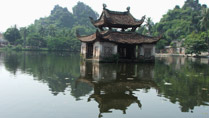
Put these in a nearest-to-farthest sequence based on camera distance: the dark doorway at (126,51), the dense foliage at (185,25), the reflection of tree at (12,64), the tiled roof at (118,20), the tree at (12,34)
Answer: the reflection of tree at (12,64)
the tiled roof at (118,20)
the dark doorway at (126,51)
the dense foliage at (185,25)
the tree at (12,34)

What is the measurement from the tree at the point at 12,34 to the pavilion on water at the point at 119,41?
65988mm

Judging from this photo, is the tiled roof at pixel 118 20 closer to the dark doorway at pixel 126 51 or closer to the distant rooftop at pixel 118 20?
the distant rooftop at pixel 118 20

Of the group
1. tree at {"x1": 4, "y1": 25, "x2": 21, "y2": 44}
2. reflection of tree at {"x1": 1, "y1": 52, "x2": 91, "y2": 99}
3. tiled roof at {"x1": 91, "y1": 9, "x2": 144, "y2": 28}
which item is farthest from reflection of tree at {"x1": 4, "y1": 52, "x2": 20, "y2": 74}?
tree at {"x1": 4, "y1": 25, "x2": 21, "y2": 44}

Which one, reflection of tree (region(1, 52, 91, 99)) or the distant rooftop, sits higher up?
the distant rooftop

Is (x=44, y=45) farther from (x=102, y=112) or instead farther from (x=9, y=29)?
(x=102, y=112)

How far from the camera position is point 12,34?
8719 cm

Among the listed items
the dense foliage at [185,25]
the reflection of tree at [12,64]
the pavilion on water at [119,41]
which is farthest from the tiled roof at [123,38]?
the dense foliage at [185,25]

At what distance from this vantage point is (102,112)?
5.90 meters

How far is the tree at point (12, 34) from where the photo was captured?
8662 cm

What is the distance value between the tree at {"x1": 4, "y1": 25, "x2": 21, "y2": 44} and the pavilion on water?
216 feet

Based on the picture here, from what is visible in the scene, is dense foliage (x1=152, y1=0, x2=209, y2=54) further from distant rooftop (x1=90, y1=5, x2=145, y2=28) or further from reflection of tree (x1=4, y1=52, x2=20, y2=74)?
reflection of tree (x1=4, y1=52, x2=20, y2=74)

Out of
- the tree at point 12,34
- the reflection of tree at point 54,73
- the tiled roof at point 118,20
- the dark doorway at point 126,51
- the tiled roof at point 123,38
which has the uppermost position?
the tree at point 12,34

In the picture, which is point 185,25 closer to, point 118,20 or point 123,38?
point 118,20

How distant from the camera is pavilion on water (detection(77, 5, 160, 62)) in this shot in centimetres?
2545
